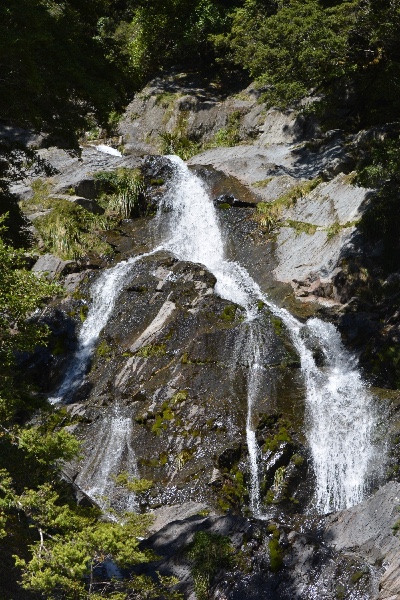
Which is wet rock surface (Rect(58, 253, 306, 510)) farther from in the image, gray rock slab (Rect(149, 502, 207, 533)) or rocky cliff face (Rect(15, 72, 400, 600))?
gray rock slab (Rect(149, 502, 207, 533))

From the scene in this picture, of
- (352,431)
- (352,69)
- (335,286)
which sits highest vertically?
(352,69)

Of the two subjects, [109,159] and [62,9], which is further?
[109,159]

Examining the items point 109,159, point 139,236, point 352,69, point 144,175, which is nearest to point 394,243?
point 352,69

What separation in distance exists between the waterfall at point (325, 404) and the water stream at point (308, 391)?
17mm

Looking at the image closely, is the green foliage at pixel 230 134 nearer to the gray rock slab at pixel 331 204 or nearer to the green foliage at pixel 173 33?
the green foliage at pixel 173 33

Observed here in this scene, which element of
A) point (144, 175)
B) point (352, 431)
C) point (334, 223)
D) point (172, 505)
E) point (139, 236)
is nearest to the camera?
point (172, 505)

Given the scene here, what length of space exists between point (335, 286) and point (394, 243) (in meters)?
1.78

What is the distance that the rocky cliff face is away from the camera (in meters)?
9.12

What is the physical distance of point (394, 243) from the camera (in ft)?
53.2

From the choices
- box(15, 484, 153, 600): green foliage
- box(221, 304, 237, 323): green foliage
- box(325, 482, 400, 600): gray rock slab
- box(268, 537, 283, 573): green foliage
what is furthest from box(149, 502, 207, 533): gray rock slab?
box(221, 304, 237, 323): green foliage

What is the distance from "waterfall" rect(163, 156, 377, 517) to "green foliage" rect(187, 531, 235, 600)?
2719 millimetres

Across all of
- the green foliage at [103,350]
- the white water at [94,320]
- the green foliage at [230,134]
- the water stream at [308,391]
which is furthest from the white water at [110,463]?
the green foliage at [230,134]

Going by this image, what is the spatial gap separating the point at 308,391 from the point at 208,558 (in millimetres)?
5163

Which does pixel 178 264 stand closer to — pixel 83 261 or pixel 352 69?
pixel 83 261
